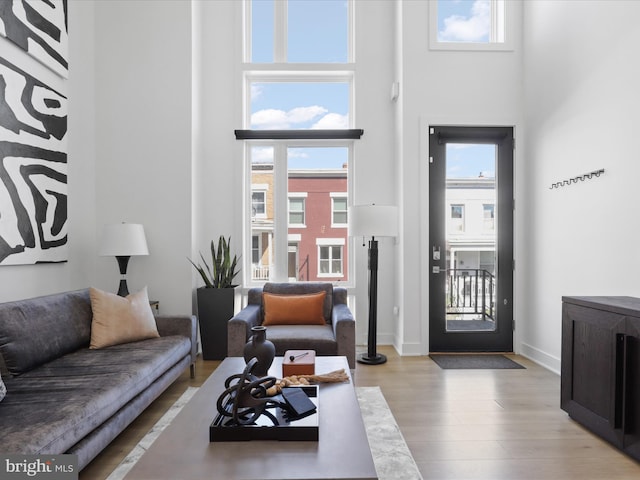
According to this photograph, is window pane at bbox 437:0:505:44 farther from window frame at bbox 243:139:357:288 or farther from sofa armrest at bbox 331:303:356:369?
sofa armrest at bbox 331:303:356:369

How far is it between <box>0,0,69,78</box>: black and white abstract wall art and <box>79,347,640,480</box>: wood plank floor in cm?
276

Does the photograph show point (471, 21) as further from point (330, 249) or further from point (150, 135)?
point (150, 135)

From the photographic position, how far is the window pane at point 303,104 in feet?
15.8

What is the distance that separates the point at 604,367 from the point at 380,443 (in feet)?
4.31

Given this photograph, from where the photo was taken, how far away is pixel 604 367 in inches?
91.9

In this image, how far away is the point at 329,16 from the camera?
4.78 m

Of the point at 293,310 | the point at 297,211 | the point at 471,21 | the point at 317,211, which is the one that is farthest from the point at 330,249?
the point at 471,21

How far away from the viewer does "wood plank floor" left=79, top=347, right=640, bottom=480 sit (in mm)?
2088

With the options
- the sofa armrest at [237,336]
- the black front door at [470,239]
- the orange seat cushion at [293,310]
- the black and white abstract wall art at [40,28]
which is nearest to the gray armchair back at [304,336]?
the sofa armrest at [237,336]

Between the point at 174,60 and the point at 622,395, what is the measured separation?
4.49m

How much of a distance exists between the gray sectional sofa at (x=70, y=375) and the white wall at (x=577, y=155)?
3.16 metres

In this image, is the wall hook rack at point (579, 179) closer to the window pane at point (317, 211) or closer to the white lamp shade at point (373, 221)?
the white lamp shade at point (373, 221)

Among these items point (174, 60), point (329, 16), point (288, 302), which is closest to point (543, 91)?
point (329, 16)

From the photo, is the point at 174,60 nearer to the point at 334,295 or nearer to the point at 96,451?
the point at 334,295
